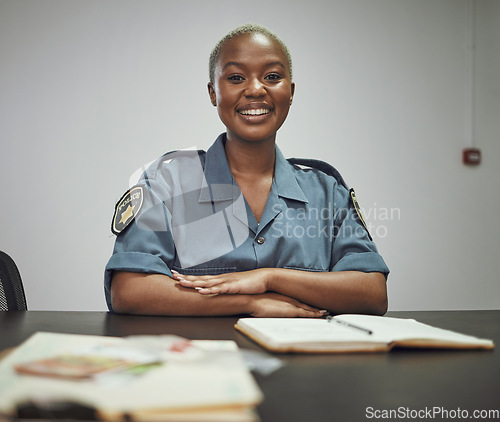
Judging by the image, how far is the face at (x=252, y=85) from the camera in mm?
1318

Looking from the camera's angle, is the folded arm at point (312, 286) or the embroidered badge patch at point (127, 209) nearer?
the folded arm at point (312, 286)

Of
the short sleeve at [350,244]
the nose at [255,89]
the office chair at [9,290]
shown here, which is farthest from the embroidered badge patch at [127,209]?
the short sleeve at [350,244]

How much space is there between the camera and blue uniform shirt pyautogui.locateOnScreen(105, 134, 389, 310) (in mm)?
1197

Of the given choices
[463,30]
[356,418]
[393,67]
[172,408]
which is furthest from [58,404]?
[463,30]

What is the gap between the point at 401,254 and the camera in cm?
278

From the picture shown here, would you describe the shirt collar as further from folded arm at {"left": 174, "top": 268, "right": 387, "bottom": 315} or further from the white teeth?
folded arm at {"left": 174, "top": 268, "right": 387, "bottom": 315}

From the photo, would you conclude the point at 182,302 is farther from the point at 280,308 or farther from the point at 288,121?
the point at 288,121

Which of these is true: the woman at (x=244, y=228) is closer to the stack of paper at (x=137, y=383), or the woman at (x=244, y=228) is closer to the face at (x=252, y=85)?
the face at (x=252, y=85)

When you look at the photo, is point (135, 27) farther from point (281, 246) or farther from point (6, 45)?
point (281, 246)

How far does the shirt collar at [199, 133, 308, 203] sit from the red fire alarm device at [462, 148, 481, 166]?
1.84 m

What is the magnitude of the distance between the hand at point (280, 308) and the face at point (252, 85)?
1.56 ft

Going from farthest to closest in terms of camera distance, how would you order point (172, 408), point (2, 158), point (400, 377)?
point (2, 158) → point (400, 377) → point (172, 408)

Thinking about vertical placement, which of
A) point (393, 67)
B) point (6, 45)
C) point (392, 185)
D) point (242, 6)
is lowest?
point (392, 185)

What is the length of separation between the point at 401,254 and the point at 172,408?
2.65m
